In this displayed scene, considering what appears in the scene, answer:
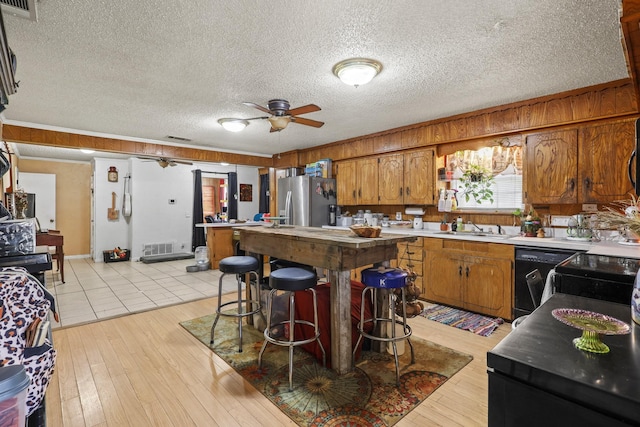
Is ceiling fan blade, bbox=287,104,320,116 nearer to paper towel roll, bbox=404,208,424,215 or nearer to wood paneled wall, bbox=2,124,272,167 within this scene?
paper towel roll, bbox=404,208,424,215

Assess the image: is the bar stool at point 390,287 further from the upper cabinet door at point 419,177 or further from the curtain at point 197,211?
the curtain at point 197,211

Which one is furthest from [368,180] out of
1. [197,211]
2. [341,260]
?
[197,211]

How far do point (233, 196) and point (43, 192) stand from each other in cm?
424

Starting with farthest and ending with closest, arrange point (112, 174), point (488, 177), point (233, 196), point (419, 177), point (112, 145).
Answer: point (233, 196) < point (112, 174) < point (112, 145) < point (419, 177) < point (488, 177)

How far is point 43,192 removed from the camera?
7.09m

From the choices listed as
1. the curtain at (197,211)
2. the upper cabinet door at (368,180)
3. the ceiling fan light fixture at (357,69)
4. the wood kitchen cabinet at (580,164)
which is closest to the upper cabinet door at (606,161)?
the wood kitchen cabinet at (580,164)

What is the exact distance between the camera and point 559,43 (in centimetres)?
225

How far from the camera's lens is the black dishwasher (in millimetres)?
3016

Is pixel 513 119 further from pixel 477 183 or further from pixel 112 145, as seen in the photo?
pixel 112 145

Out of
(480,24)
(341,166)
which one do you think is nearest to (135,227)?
(341,166)

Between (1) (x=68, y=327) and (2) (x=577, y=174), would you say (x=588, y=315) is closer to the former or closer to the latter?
(2) (x=577, y=174)

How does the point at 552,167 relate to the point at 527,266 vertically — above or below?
above

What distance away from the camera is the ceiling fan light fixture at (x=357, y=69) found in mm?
2504

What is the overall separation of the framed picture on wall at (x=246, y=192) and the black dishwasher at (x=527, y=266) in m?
7.19
